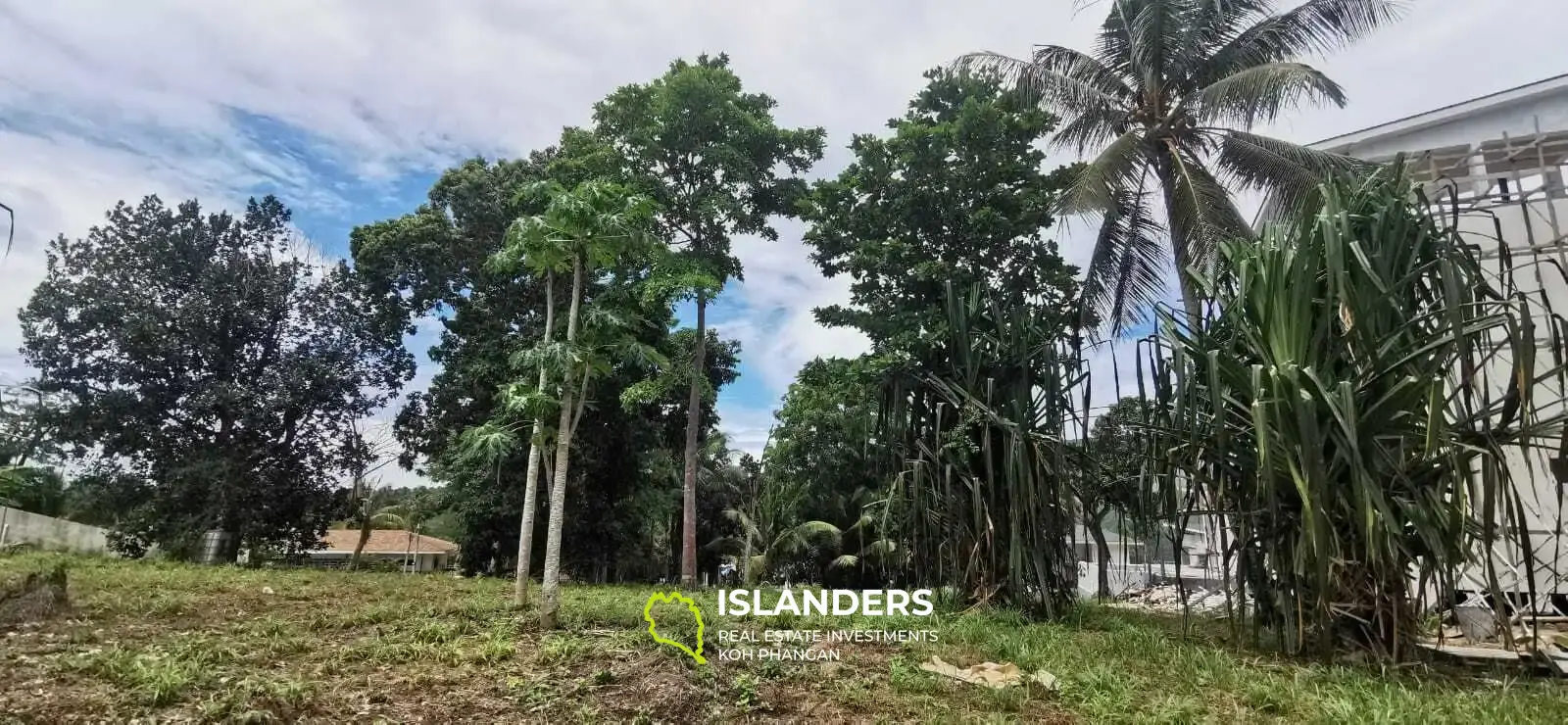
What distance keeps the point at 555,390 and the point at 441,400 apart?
9379mm

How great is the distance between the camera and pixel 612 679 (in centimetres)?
387

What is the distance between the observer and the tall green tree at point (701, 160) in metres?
11.9

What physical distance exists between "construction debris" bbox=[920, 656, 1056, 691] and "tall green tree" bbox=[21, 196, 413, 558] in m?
13.5

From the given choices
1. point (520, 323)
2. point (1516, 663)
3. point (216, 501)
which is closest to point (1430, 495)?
point (1516, 663)

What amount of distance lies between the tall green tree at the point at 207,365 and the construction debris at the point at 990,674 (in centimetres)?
1353

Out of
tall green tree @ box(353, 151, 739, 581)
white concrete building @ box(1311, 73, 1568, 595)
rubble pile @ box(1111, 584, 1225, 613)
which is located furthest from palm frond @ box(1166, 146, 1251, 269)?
tall green tree @ box(353, 151, 739, 581)

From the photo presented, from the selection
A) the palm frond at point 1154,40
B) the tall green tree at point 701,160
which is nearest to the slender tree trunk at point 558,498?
the tall green tree at point 701,160

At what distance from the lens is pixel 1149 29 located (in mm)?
9242

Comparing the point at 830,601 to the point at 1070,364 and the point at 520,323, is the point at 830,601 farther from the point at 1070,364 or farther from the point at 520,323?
the point at 520,323

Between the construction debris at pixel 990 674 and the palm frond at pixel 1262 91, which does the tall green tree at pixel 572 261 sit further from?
the palm frond at pixel 1262 91

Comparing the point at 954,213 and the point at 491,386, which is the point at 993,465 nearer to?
the point at 954,213

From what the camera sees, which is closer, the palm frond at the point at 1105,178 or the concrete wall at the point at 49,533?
the palm frond at the point at 1105,178

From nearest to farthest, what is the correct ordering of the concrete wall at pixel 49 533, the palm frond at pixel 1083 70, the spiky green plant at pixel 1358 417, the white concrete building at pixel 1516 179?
the spiky green plant at pixel 1358 417 < the white concrete building at pixel 1516 179 < the palm frond at pixel 1083 70 < the concrete wall at pixel 49 533

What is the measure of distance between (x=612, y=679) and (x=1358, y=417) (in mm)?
4455
